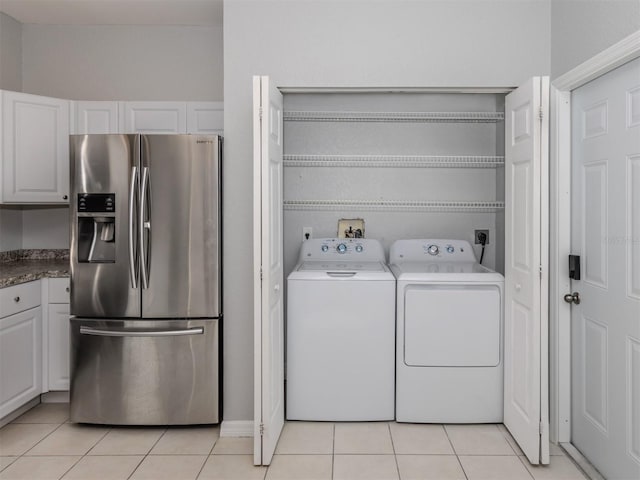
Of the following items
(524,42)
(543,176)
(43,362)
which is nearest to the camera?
(543,176)

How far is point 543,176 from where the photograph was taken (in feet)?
8.27

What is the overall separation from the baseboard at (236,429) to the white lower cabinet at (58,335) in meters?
1.09

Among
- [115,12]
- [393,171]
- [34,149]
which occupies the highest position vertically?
[115,12]

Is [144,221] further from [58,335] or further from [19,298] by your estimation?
[58,335]

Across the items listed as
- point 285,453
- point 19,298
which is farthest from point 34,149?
point 285,453

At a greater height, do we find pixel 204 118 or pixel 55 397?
pixel 204 118

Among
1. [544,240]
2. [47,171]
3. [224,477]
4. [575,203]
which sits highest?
[47,171]

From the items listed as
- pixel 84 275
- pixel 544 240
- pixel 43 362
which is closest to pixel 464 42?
pixel 544 240

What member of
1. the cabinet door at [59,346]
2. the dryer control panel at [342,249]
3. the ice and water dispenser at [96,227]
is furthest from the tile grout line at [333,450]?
the cabinet door at [59,346]

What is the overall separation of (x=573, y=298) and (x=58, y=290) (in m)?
3.01

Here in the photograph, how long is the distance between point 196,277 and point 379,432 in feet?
4.51

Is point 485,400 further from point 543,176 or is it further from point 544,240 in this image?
point 543,176

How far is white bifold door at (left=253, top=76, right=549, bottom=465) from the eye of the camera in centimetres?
253

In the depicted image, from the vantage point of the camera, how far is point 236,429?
3018 millimetres
